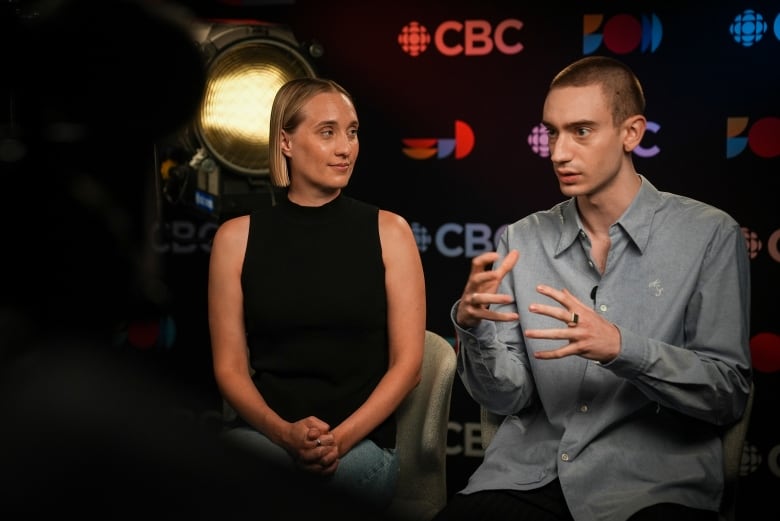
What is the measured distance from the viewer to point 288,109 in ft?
6.77

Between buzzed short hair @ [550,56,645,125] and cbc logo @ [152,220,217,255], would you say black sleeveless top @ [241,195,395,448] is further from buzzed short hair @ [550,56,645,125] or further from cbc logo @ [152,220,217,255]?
cbc logo @ [152,220,217,255]

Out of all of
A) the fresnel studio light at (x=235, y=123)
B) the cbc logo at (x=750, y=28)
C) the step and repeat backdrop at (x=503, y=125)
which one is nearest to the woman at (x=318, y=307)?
the fresnel studio light at (x=235, y=123)

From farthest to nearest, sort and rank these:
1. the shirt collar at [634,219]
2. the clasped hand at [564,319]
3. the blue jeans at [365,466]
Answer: the blue jeans at [365,466] → the shirt collar at [634,219] → the clasped hand at [564,319]

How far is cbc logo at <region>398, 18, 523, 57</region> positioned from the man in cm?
141

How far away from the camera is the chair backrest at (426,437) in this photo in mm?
1921

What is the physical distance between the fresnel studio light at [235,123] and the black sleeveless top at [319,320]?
Result: 616mm

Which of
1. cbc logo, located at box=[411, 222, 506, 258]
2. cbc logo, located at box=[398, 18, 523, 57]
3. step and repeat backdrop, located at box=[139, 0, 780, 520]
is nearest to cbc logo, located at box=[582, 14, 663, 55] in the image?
step and repeat backdrop, located at box=[139, 0, 780, 520]

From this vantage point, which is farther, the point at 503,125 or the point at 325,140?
the point at 503,125

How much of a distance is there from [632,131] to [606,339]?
1.76 ft

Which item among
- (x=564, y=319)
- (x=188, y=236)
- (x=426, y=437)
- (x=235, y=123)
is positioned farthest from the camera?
(x=188, y=236)

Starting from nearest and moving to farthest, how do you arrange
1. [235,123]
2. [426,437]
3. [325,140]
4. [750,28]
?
[426,437] → [325,140] → [235,123] → [750,28]

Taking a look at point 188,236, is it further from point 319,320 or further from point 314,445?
point 314,445

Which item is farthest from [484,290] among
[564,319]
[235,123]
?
[235,123]

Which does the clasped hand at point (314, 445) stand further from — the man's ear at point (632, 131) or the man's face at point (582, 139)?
the man's ear at point (632, 131)
